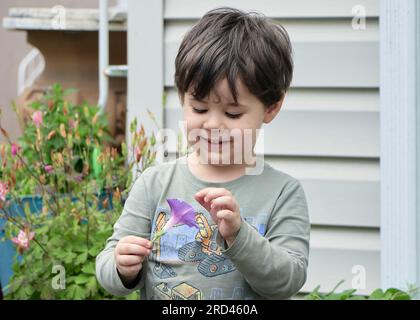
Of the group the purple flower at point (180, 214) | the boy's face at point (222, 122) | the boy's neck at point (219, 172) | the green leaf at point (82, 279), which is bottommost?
the green leaf at point (82, 279)

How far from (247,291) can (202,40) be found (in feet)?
1.81

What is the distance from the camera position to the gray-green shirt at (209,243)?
1.86 m

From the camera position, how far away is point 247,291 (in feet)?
6.17

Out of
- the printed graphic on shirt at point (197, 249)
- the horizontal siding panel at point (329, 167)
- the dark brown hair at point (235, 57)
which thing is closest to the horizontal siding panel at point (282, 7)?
the horizontal siding panel at point (329, 167)

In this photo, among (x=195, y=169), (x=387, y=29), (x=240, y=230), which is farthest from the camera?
(x=387, y=29)

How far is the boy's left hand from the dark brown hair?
0.25 meters

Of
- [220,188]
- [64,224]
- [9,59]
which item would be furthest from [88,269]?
[9,59]

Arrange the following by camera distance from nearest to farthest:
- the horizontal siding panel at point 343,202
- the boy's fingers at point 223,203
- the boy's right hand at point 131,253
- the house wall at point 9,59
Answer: the boy's fingers at point 223,203 < the boy's right hand at point 131,253 < the horizontal siding panel at point 343,202 < the house wall at point 9,59

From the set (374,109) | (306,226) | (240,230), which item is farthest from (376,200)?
(240,230)

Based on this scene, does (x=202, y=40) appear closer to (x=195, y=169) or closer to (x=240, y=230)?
(x=195, y=169)

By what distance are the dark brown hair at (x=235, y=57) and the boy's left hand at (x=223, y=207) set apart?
0.82 ft

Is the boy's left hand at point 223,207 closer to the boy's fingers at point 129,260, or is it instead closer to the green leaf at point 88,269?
the boy's fingers at point 129,260
